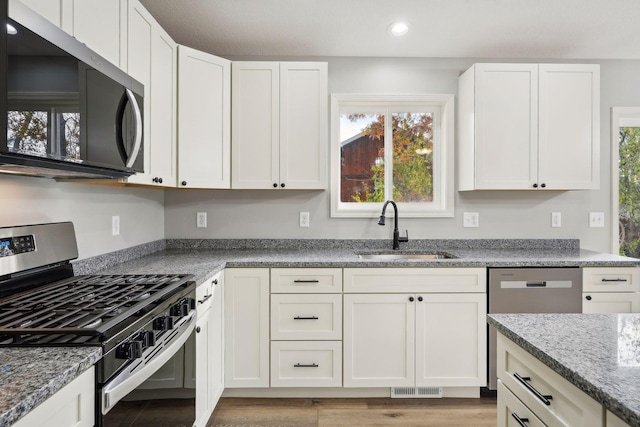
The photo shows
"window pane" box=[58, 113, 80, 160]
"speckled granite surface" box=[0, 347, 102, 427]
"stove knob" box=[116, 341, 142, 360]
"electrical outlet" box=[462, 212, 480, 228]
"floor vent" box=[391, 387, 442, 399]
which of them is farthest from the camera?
"electrical outlet" box=[462, 212, 480, 228]

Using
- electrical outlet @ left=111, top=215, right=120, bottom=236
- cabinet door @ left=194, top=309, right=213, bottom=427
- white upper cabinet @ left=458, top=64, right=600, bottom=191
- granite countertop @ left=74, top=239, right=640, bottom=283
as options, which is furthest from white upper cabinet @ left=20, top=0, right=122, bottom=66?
white upper cabinet @ left=458, top=64, right=600, bottom=191

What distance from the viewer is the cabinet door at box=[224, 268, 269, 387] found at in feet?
7.53

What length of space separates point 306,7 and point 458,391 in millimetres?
2592

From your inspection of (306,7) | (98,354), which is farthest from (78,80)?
(306,7)

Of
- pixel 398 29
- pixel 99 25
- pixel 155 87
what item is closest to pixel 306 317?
pixel 155 87

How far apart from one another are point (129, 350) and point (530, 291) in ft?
7.25

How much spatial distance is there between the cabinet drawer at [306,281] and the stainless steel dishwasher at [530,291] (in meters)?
0.96

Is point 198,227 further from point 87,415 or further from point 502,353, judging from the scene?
point 502,353

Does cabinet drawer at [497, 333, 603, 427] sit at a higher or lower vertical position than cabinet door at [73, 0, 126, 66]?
lower

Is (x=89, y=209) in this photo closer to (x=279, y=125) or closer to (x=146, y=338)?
(x=146, y=338)

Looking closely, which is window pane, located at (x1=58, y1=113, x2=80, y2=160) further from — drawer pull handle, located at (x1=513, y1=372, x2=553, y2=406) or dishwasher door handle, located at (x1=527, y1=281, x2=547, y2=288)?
dishwasher door handle, located at (x1=527, y1=281, x2=547, y2=288)

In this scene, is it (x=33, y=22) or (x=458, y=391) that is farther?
(x=458, y=391)

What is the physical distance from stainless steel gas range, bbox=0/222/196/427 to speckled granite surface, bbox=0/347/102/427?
4 centimetres

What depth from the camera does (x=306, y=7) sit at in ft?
7.48
